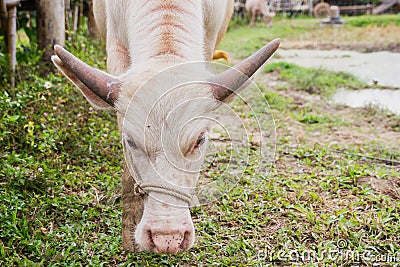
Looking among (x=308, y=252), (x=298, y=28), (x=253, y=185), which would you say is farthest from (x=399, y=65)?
(x=298, y=28)

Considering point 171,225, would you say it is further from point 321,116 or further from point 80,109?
point 321,116

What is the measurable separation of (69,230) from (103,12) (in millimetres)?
2221

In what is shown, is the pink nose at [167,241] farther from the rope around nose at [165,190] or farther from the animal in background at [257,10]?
the animal in background at [257,10]

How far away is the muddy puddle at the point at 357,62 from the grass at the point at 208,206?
2.83 m

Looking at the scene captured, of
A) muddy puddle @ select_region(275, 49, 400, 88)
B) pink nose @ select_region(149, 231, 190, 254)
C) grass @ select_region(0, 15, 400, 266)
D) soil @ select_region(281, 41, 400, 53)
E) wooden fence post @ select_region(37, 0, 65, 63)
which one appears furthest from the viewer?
soil @ select_region(281, 41, 400, 53)

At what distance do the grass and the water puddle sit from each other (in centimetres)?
79

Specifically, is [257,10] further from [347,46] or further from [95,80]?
[95,80]

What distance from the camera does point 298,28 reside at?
18.6m

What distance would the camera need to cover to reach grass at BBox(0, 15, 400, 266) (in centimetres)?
320

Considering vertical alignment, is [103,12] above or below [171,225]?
above

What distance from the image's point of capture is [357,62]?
10.1 meters

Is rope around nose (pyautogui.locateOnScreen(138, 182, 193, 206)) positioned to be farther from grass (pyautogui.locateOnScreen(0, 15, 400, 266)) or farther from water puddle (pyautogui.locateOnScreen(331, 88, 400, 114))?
water puddle (pyautogui.locateOnScreen(331, 88, 400, 114))

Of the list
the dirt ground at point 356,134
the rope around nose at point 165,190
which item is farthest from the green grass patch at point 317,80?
the rope around nose at point 165,190

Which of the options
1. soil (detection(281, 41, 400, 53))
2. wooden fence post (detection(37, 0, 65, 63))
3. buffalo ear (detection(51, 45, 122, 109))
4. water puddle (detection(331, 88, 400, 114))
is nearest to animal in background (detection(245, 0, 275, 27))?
soil (detection(281, 41, 400, 53))
